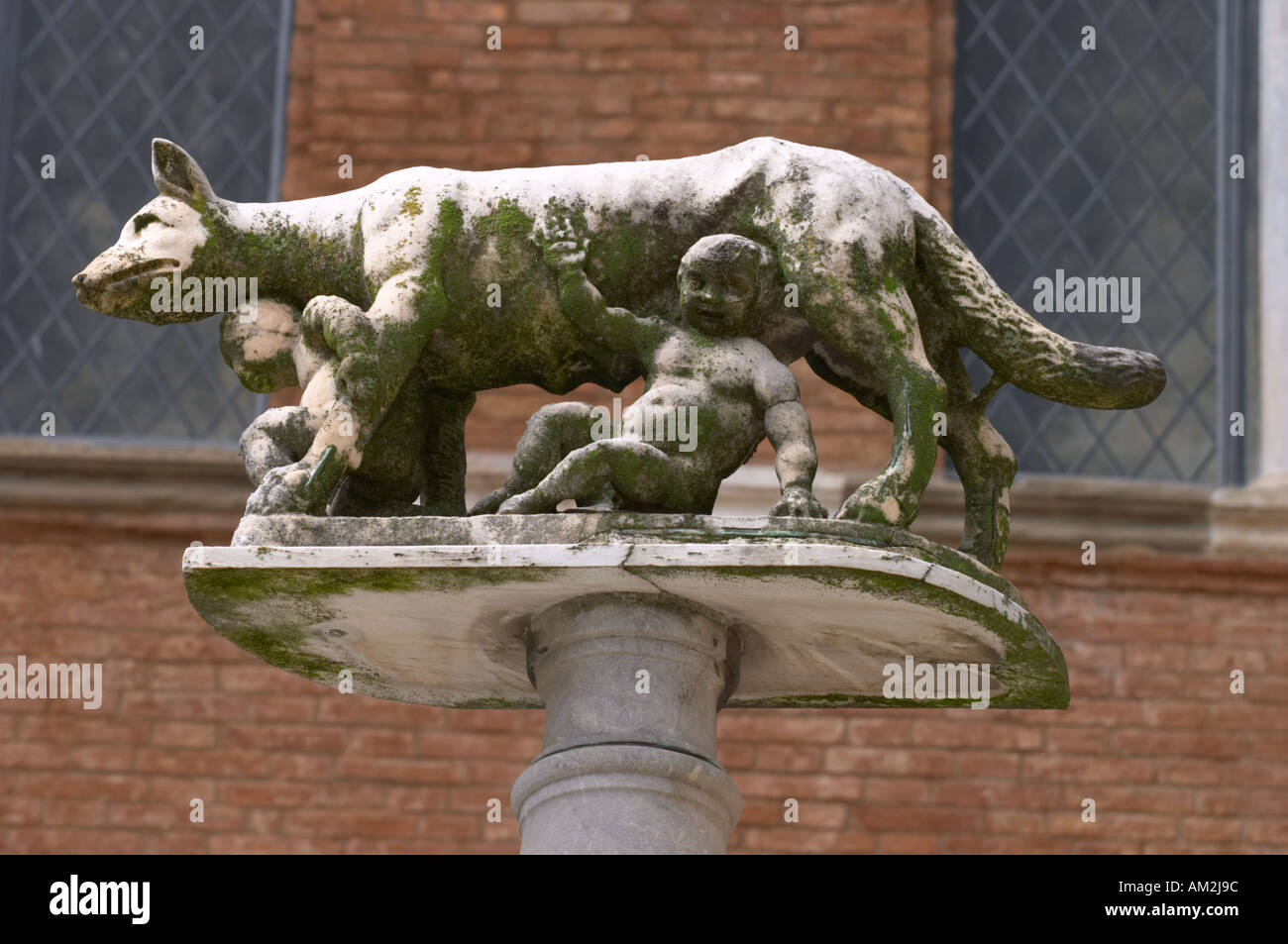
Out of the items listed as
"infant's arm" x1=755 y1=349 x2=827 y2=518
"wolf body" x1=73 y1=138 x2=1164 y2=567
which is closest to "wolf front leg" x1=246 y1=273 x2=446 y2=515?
"wolf body" x1=73 y1=138 x2=1164 y2=567

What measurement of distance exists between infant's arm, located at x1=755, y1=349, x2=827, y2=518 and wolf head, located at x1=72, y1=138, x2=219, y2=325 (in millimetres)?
1345

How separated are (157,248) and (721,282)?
132 cm

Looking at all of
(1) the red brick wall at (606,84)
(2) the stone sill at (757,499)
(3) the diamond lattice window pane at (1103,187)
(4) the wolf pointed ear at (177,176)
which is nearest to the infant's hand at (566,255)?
(4) the wolf pointed ear at (177,176)

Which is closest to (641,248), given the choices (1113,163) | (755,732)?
(755,732)

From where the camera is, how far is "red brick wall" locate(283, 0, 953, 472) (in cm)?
831

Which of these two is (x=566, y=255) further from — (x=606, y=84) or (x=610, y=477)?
(x=606, y=84)

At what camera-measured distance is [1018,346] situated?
15.7 ft

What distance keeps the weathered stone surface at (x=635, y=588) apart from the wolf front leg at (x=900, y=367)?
0.69 ft

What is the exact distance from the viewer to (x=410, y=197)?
4.80 metres

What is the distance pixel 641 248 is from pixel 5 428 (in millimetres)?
4626

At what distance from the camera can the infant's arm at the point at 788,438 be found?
4.46 m

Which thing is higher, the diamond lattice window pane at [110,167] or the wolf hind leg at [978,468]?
the diamond lattice window pane at [110,167]

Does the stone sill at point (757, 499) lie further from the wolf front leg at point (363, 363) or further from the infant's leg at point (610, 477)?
the infant's leg at point (610, 477)

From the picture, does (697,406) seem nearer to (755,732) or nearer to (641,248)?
(641,248)
